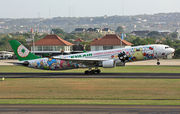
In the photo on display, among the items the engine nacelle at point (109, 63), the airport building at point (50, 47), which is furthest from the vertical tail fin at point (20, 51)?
the airport building at point (50, 47)

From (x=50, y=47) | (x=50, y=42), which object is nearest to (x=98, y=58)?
(x=50, y=47)

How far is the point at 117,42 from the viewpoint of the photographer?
12488cm

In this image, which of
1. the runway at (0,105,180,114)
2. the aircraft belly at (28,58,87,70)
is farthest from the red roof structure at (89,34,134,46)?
the runway at (0,105,180,114)

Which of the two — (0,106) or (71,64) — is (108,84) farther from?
(0,106)

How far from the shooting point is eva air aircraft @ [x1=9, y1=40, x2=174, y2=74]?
46250 mm

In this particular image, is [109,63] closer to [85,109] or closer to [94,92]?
[94,92]

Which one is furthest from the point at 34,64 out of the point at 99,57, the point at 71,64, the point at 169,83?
the point at 169,83

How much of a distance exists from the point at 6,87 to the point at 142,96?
60.9ft

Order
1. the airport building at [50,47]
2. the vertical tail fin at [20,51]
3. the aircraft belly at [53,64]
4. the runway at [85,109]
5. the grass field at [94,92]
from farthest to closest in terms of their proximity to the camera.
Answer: the airport building at [50,47], the aircraft belly at [53,64], the vertical tail fin at [20,51], the grass field at [94,92], the runway at [85,109]

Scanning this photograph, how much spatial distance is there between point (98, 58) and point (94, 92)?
17.1 meters

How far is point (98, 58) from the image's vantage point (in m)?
48.0

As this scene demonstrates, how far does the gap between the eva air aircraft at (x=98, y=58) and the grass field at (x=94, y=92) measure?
8252mm

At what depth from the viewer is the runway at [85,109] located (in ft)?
69.5

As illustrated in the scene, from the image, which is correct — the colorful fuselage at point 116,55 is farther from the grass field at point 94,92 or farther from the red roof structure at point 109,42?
the red roof structure at point 109,42
